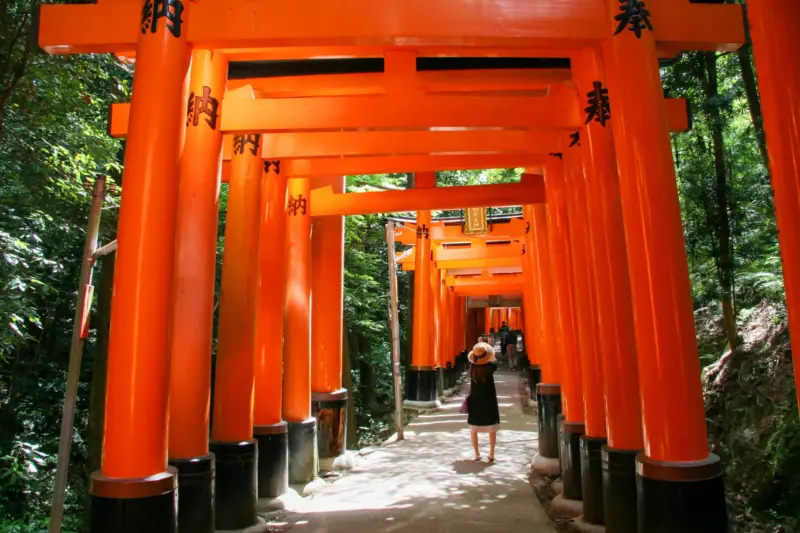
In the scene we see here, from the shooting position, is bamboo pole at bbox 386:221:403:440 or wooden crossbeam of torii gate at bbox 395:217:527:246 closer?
bamboo pole at bbox 386:221:403:440

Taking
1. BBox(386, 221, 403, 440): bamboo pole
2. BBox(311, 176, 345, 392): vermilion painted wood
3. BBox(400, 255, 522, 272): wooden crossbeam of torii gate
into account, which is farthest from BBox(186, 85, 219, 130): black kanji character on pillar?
BBox(400, 255, 522, 272): wooden crossbeam of torii gate

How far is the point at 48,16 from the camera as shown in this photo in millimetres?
4480

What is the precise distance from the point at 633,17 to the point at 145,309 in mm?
3870

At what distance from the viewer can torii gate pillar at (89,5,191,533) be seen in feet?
12.1

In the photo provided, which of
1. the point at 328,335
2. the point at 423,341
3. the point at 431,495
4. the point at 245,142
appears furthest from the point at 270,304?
the point at 423,341

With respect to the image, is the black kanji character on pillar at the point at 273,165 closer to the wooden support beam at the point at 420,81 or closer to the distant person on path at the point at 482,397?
the wooden support beam at the point at 420,81

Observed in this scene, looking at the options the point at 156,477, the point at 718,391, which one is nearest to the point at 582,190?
the point at 156,477

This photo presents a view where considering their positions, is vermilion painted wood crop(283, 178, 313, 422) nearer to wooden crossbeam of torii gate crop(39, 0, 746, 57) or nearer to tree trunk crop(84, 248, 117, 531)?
tree trunk crop(84, 248, 117, 531)

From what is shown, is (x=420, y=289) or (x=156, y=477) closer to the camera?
(x=156, y=477)

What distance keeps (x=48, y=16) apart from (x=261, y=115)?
1.70 m

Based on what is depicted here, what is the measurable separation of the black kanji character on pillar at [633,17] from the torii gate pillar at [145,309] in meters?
3.12

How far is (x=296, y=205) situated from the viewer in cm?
800

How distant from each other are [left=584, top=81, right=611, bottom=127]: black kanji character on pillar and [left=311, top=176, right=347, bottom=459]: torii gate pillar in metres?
4.23

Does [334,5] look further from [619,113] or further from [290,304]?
[290,304]
